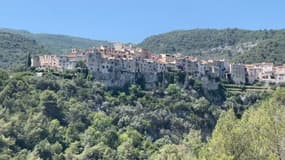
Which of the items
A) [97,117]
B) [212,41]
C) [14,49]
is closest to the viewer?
[97,117]

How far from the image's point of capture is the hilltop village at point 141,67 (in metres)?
76.4

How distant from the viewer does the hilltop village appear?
3009 inches

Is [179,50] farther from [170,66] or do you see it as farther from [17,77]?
[17,77]

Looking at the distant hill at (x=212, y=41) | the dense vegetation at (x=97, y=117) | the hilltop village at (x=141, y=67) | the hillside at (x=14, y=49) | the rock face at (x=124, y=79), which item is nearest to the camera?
the dense vegetation at (x=97, y=117)

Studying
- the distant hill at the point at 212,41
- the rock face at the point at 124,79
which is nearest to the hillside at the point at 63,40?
the distant hill at the point at 212,41

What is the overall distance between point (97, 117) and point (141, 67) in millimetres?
18240

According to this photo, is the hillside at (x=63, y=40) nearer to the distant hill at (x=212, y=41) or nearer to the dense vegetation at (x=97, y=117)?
the distant hill at (x=212, y=41)

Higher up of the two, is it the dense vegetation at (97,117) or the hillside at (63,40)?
the hillside at (63,40)

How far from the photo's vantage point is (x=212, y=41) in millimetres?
153250

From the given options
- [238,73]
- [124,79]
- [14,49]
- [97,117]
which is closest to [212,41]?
[14,49]

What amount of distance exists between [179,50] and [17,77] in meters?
78.7

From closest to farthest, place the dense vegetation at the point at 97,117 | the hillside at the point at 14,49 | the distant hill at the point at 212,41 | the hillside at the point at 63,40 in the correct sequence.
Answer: the dense vegetation at the point at 97,117 < the hillside at the point at 14,49 < the distant hill at the point at 212,41 < the hillside at the point at 63,40

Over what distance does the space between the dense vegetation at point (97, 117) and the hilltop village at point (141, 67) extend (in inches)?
109

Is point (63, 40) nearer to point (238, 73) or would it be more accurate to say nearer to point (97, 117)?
point (238, 73)
